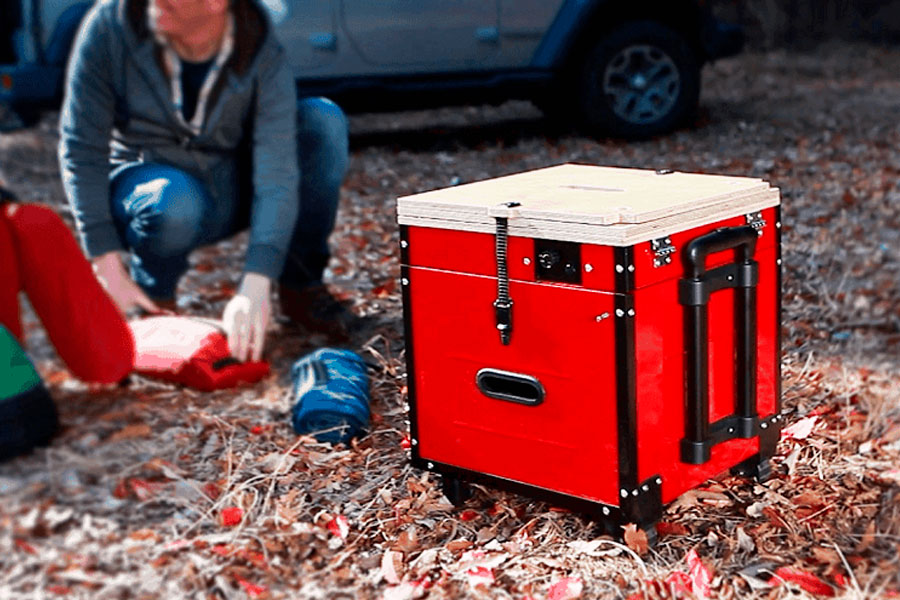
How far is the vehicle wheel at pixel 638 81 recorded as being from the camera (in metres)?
6.80

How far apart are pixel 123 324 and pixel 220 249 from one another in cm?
232

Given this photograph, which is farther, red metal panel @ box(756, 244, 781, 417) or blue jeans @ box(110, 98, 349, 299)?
blue jeans @ box(110, 98, 349, 299)

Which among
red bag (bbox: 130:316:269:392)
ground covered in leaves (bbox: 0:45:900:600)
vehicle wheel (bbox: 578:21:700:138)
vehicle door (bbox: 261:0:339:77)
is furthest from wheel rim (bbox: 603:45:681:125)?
red bag (bbox: 130:316:269:392)

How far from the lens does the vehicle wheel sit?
680cm

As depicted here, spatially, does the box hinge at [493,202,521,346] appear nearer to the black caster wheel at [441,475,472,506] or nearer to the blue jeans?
the black caster wheel at [441,475,472,506]

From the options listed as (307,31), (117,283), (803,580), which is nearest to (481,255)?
(803,580)

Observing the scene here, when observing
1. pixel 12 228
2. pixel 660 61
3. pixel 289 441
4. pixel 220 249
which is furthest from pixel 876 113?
pixel 12 228

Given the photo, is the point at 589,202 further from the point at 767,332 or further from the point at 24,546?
the point at 24,546

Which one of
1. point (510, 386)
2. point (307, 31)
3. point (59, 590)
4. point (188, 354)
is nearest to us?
point (59, 590)

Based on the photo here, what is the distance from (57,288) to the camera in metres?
2.62

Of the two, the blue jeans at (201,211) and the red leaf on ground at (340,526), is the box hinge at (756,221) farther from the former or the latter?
the blue jeans at (201,211)

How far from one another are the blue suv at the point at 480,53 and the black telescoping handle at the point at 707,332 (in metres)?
4.23

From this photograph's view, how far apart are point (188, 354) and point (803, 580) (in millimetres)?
1847

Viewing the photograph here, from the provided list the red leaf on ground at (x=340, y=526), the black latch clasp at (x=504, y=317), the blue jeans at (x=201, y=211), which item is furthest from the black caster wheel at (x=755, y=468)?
the blue jeans at (x=201, y=211)
